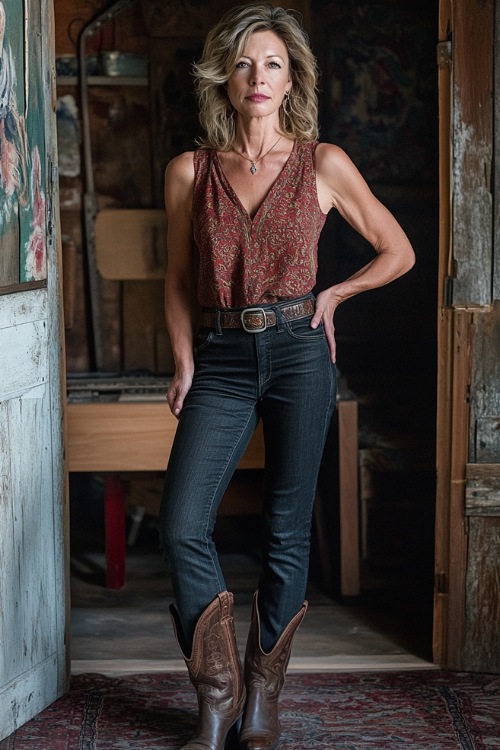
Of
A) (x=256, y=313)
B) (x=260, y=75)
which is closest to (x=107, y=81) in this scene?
(x=260, y=75)

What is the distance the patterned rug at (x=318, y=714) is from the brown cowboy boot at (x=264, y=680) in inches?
4.7

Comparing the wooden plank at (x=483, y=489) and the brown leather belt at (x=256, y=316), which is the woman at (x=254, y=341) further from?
the wooden plank at (x=483, y=489)

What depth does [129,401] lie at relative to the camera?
13.3ft

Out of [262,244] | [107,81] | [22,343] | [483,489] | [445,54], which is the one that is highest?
[107,81]

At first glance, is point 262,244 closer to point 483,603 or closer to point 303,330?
point 303,330

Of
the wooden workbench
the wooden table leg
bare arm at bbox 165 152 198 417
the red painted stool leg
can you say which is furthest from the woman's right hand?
the red painted stool leg

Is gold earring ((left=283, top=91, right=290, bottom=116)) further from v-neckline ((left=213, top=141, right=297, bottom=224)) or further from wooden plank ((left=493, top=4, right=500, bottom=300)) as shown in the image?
wooden plank ((left=493, top=4, right=500, bottom=300))

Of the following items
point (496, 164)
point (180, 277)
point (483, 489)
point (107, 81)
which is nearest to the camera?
point (180, 277)

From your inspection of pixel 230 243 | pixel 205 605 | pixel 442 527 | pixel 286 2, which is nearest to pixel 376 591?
pixel 442 527

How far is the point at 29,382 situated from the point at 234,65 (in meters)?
1.08

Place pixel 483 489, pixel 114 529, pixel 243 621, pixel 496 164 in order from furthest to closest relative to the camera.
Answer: pixel 114 529 → pixel 243 621 → pixel 483 489 → pixel 496 164

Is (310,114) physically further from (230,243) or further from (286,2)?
(286,2)

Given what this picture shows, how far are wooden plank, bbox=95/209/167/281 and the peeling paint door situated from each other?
1.46 meters

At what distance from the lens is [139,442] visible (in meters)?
4.01
